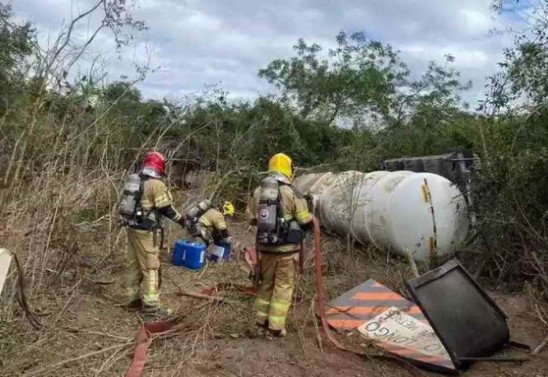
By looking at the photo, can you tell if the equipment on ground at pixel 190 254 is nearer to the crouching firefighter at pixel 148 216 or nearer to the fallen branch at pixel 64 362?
the crouching firefighter at pixel 148 216

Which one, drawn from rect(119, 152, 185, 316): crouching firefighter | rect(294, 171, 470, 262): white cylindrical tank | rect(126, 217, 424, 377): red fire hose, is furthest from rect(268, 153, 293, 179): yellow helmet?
rect(294, 171, 470, 262): white cylindrical tank

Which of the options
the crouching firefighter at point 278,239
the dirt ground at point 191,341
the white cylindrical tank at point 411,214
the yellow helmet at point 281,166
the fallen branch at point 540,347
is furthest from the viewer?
the white cylindrical tank at point 411,214

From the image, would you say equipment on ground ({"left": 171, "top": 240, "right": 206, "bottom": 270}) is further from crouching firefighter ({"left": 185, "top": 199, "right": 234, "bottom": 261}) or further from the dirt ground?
the dirt ground

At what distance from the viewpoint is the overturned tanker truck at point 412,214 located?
8.14 meters

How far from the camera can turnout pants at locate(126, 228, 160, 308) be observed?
651cm

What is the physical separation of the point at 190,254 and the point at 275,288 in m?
2.93

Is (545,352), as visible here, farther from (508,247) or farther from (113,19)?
(113,19)

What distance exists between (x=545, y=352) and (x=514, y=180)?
2.76m

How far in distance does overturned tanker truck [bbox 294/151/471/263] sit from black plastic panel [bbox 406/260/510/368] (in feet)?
8.74

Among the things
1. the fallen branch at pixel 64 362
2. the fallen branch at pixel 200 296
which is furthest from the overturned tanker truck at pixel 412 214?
the fallen branch at pixel 64 362

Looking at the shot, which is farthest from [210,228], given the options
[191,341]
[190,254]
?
[191,341]

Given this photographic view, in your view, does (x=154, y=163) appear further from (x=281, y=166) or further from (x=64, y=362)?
(x=64, y=362)

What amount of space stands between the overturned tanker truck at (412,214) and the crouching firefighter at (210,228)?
1.47m

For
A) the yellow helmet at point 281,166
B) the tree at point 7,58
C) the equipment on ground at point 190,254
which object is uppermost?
the tree at point 7,58
